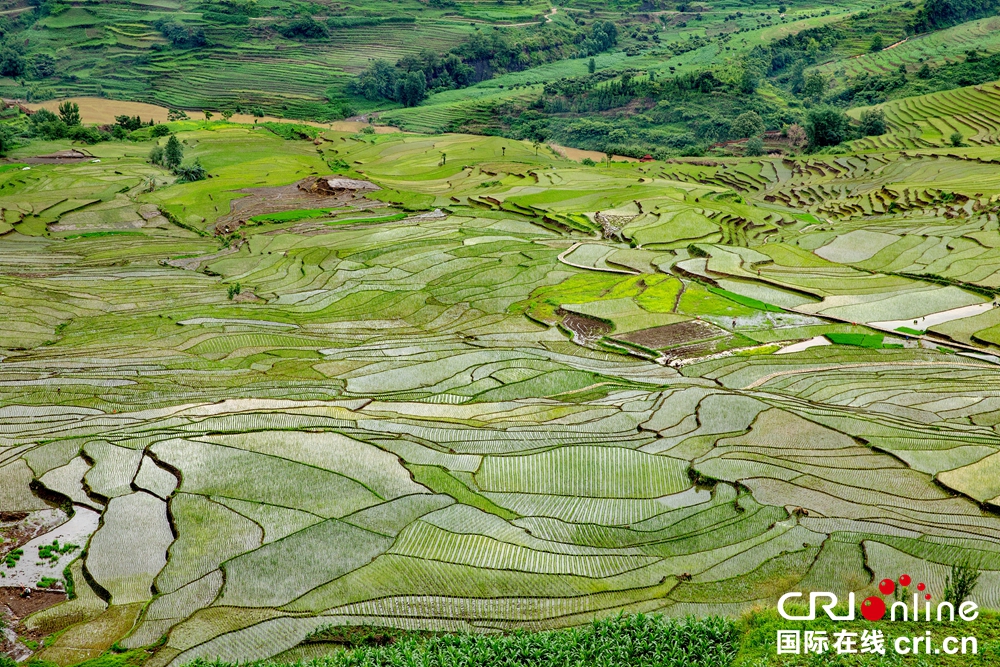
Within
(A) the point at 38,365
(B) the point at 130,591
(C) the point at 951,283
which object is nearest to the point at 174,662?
(B) the point at 130,591

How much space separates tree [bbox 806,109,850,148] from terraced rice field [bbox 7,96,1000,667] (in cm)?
2478

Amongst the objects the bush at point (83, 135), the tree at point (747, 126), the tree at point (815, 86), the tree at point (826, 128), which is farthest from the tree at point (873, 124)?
the bush at point (83, 135)

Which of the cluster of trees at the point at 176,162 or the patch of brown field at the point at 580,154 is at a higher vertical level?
the cluster of trees at the point at 176,162

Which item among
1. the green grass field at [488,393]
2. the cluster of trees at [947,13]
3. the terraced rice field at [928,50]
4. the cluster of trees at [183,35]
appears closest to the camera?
the green grass field at [488,393]

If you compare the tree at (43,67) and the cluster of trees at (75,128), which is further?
the tree at (43,67)

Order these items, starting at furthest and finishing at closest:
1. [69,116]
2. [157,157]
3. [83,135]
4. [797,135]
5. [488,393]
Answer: [797,135] → [69,116] → [83,135] → [157,157] → [488,393]

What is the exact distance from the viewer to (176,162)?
243 ft

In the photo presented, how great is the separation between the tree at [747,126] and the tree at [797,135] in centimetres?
381

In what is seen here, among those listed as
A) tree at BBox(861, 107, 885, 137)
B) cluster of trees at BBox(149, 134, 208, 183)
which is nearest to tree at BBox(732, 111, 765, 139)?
tree at BBox(861, 107, 885, 137)

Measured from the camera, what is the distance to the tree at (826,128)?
262 ft

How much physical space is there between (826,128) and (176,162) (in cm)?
6530

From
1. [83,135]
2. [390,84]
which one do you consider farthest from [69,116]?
[390,84]

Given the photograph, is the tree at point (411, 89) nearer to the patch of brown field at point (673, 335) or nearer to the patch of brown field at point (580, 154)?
the patch of brown field at point (580, 154)

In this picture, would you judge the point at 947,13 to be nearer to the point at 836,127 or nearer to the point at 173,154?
the point at 836,127
